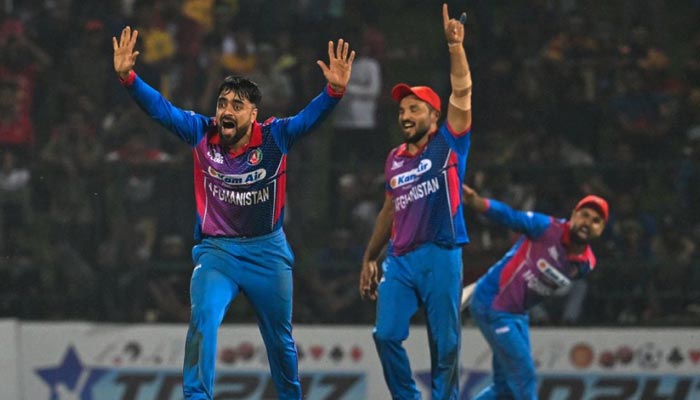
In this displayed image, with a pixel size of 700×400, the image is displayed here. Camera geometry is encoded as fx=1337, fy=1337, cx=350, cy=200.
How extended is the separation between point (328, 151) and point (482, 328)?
3.82 m

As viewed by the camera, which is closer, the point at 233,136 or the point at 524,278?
the point at 233,136

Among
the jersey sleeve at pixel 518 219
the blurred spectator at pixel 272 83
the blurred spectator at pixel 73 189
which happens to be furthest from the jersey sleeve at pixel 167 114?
the blurred spectator at pixel 272 83

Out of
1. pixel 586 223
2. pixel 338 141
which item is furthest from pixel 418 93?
pixel 338 141

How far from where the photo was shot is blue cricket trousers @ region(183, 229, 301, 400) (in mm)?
7184

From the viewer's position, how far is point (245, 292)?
754 cm

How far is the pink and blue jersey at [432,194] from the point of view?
840 cm

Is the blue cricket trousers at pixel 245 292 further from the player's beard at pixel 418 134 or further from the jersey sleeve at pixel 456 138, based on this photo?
the jersey sleeve at pixel 456 138

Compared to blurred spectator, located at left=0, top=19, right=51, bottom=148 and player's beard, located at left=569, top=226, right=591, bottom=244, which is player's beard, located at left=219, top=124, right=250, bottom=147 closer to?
player's beard, located at left=569, top=226, right=591, bottom=244

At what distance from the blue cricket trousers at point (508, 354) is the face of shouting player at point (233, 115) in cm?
342

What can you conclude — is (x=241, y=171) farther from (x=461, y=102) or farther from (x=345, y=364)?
(x=345, y=364)

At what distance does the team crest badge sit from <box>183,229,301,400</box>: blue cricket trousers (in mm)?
426

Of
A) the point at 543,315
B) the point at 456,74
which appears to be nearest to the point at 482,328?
the point at 543,315

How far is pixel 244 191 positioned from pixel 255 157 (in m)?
0.20

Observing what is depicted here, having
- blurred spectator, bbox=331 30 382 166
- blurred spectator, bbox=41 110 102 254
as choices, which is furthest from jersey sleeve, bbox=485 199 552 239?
blurred spectator, bbox=41 110 102 254
